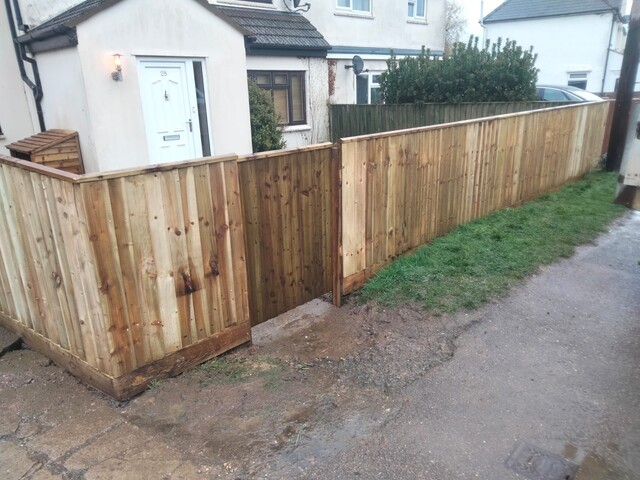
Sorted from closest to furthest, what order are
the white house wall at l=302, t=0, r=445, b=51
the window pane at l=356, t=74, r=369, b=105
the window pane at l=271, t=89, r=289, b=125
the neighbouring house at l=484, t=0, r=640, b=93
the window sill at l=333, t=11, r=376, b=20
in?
the window pane at l=271, t=89, r=289, b=125
the white house wall at l=302, t=0, r=445, b=51
the window sill at l=333, t=11, r=376, b=20
the window pane at l=356, t=74, r=369, b=105
the neighbouring house at l=484, t=0, r=640, b=93

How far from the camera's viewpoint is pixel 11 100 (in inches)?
369

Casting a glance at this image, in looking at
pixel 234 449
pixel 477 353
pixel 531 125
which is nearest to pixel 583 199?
pixel 531 125

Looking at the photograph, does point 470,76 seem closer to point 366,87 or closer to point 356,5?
point 366,87

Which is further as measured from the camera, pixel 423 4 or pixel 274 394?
pixel 423 4

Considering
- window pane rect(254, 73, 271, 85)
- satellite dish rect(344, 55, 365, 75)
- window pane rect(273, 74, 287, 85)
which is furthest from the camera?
satellite dish rect(344, 55, 365, 75)

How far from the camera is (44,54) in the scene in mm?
8914

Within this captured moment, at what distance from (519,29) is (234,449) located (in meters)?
31.9

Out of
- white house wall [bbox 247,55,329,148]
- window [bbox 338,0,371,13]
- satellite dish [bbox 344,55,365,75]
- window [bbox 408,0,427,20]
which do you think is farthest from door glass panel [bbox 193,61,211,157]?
window [bbox 408,0,427,20]

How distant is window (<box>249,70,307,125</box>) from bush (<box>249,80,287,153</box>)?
5.84ft

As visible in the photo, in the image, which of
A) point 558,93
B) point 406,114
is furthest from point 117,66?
point 558,93

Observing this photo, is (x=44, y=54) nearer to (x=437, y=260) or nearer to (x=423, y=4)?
(x=437, y=260)

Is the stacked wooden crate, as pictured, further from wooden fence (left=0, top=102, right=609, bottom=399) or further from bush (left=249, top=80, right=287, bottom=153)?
wooden fence (left=0, top=102, right=609, bottom=399)

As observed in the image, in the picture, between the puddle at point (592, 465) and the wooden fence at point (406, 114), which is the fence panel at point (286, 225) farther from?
the wooden fence at point (406, 114)

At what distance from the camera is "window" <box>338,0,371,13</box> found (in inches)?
630
